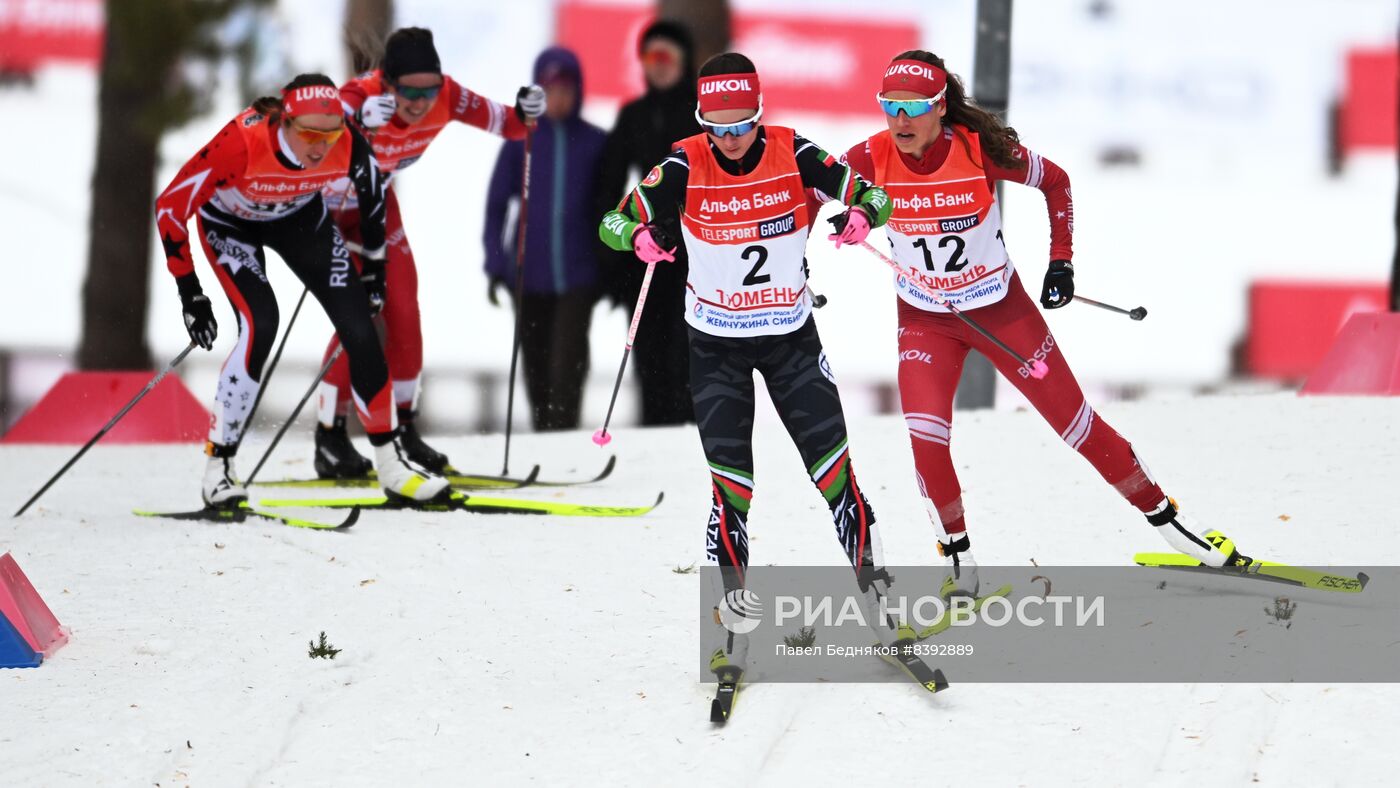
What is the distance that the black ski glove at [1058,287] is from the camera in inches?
217

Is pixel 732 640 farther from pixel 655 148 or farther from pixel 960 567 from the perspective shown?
pixel 655 148

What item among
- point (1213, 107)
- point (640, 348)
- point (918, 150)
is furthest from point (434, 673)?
point (1213, 107)

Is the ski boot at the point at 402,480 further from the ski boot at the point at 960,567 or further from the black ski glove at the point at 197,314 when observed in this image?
the ski boot at the point at 960,567

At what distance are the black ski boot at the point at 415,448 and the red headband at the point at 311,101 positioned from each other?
1.91 meters

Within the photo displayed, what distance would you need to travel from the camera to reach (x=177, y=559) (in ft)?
20.9

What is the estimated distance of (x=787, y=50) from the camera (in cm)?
1166

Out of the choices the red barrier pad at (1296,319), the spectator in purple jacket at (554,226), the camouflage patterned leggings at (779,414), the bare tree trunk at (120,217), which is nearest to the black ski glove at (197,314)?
the spectator in purple jacket at (554,226)

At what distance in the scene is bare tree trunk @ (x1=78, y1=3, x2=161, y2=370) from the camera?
12.5m

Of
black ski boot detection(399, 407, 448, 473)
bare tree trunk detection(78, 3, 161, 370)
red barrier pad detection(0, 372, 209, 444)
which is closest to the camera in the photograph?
black ski boot detection(399, 407, 448, 473)

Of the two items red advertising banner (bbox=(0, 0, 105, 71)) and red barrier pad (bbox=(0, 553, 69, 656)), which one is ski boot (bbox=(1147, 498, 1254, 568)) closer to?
red barrier pad (bbox=(0, 553, 69, 656))

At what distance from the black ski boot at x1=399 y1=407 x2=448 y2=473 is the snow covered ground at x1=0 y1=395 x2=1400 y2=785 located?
0.59 m

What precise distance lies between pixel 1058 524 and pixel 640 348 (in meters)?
3.58

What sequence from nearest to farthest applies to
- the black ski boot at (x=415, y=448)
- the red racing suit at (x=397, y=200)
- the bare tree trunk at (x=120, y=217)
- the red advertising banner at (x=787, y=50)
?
the red racing suit at (x=397, y=200) < the black ski boot at (x=415, y=448) < the red advertising banner at (x=787, y=50) < the bare tree trunk at (x=120, y=217)

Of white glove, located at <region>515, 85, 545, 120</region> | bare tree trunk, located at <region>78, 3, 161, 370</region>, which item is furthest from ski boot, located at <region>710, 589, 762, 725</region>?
bare tree trunk, located at <region>78, 3, 161, 370</region>
